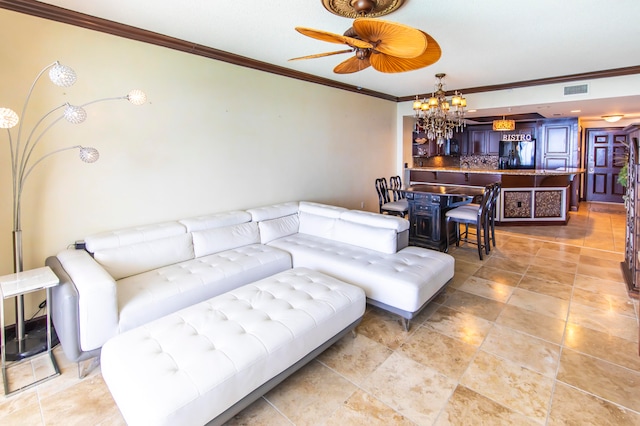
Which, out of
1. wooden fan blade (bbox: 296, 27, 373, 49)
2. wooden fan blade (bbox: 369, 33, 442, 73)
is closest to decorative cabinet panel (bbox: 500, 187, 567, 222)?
wooden fan blade (bbox: 369, 33, 442, 73)

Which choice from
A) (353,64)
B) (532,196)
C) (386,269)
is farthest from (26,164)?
(532,196)

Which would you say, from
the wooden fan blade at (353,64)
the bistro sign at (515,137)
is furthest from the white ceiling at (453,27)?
the bistro sign at (515,137)

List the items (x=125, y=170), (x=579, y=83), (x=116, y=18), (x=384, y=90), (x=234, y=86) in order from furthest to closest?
(x=384, y=90) → (x=579, y=83) → (x=234, y=86) → (x=125, y=170) → (x=116, y=18)

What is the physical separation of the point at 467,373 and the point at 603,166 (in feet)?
34.1

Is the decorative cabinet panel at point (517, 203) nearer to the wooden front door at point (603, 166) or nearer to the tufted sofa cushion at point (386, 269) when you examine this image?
the tufted sofa cushion at point (386, 269)

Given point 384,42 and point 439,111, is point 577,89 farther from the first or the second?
point 384,42

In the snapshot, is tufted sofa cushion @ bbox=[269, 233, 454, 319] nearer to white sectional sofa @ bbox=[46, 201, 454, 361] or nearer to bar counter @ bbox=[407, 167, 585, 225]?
white sectional sofa @ bbox=[46, 201, 454, 361]

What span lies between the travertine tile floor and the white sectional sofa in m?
0.29

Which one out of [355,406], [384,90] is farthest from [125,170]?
[384,90]

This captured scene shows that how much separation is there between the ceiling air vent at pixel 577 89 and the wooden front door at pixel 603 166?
552 centimetres

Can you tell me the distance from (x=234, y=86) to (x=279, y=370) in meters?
3.42

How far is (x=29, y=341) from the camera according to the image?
2.62 meters

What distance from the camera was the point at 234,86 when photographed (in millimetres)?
4129

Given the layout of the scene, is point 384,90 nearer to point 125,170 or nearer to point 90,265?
point 125,170
